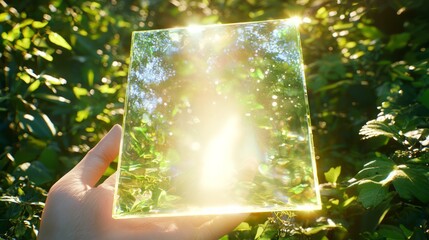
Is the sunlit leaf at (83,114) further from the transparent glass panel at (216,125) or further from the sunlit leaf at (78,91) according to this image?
the transparent glass panel at (216,125)

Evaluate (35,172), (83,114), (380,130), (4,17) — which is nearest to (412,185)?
(380,130)

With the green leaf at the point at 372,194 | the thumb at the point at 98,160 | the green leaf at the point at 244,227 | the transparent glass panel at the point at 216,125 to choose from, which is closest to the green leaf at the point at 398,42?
the transparent glass panel at the point at 216,125

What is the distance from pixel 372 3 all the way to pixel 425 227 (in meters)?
1.07

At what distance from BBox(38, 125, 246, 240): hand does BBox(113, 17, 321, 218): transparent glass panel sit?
0.18 ft

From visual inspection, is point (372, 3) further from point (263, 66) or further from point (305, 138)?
point (305, 138)

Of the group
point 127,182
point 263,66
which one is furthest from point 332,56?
point 127,182

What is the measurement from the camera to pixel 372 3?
5.93 feet

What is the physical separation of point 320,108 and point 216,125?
91 cm

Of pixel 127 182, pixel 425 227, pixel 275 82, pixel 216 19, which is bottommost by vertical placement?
pixel 425 227

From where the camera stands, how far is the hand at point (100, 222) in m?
1.12

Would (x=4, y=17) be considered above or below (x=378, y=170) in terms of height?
above

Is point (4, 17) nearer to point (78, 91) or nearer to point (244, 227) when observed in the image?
point (78, 91)

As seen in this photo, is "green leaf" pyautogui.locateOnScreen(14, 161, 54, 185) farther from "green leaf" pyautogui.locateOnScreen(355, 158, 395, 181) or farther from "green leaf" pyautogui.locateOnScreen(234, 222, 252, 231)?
"green leaf" pyautogui.locateOnScreen(355, 158, 395, 181)

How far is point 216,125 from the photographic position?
1.25 meters
